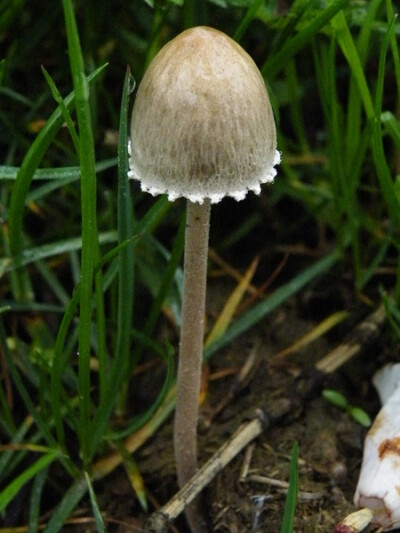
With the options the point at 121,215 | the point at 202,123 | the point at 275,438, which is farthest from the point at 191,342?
the point at 202,123

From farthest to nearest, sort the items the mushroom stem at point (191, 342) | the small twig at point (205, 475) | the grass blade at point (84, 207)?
the small twig at point (205, 475) → the mushroom stem at point (191, 342) → the grass blade at point (84, 207)

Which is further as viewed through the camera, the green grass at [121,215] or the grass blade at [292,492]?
the green grass at [121,215]

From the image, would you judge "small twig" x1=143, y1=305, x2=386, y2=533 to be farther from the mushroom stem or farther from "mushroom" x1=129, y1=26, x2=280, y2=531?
"mushroom" x1=129, y1=26, x2=280, y2=531

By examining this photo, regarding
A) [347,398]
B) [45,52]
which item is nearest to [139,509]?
[347,398]

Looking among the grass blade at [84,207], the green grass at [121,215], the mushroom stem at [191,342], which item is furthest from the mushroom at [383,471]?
the grass blade at [84,207]

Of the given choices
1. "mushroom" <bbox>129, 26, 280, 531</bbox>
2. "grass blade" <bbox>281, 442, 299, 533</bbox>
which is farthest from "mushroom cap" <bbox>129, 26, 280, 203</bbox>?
"grass blade" <bbox>281, 442, 299, 533</bbox>

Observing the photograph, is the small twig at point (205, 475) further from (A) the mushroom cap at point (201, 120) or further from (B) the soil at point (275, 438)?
(A) the mushroom cap at point (201, 120)

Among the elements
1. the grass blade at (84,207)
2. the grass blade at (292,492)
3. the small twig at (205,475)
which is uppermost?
the grass blade at (84,207)

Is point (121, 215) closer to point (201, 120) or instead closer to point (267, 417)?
point (201, 120)

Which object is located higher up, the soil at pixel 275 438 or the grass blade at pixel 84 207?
the grass blade at pixel 84 207
